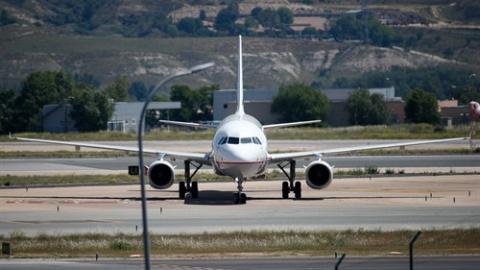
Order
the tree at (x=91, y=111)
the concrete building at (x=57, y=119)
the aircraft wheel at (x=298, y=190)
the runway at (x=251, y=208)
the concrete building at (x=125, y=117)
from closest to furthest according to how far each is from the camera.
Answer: the runway at (x=251, y=208), the aircraft wheel at (x=298, y=190), the tree at (x=91, y=111), the concrete building at (x=125, y=117), the concrete building at (x=57, y=119)

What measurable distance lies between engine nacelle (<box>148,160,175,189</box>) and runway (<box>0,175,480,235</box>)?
0.84 metres

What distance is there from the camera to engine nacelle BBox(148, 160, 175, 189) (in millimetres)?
47250

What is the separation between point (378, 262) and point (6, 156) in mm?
53815

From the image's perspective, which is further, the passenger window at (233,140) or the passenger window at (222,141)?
the passenger window at (222,141)

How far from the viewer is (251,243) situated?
36031 millimetres

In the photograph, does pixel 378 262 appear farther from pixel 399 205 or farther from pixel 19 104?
pixel 19 104

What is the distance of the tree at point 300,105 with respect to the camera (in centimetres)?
12662

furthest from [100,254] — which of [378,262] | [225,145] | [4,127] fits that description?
[4,127]

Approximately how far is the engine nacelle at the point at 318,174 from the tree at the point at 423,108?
227 feet

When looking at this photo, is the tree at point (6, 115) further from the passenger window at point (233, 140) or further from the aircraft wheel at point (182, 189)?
the passenger window at point (233, 140)

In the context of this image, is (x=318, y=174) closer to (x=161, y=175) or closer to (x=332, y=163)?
(x=161, y=175)

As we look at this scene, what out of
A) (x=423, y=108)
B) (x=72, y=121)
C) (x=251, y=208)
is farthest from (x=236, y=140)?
(x=423, y=108)

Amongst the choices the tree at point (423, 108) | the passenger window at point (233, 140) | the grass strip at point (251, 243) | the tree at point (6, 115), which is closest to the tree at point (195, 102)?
the tree at point (6, 115)

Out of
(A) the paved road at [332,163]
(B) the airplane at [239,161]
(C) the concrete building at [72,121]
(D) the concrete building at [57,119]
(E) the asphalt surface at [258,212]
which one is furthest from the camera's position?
(D) the concrete building at [57,119]
